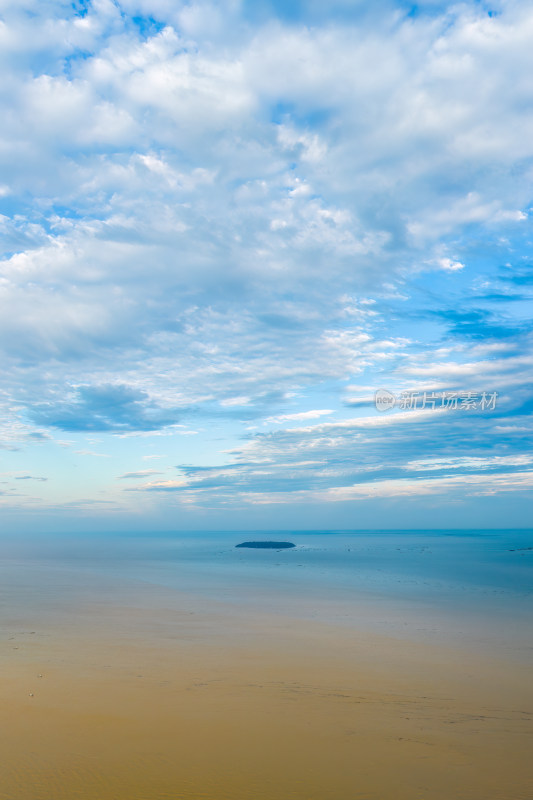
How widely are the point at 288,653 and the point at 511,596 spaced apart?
25.7m

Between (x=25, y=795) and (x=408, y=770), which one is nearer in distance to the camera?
(x=25, y=795)

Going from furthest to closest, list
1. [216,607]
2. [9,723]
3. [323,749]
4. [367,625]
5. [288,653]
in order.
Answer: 1. [216,607]
2. [367,625]
3. [288,653]
4. [9,723]
5. [323,749]

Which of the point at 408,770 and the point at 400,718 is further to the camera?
the point at 400,718

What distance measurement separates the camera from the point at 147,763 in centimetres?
1194

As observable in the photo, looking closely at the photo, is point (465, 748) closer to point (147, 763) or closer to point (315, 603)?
point (147, 763)

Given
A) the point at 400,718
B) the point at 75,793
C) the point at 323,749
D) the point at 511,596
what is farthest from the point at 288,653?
the point at 511,596

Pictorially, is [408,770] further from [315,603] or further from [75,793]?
[315,603]

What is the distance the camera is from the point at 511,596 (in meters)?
39.8

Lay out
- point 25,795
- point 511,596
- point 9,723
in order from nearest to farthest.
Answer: point 25,795
point 9,723
point 511,596

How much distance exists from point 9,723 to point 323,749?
8.22 m

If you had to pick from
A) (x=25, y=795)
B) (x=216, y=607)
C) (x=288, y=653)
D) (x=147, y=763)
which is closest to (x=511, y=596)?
(x=216, y=607)

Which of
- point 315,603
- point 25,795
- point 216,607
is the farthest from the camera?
point 315,603

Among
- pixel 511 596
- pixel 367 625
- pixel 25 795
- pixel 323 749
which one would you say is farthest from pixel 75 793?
pixel 511 596

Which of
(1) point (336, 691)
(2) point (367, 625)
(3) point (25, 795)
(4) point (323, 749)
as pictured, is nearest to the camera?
(3) point (25, 795)
